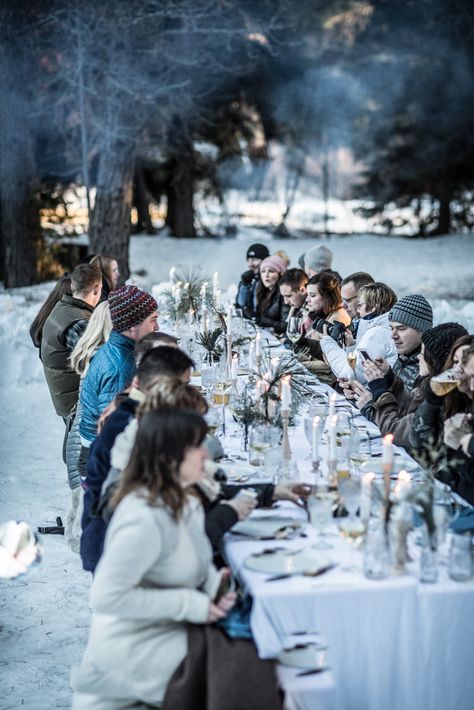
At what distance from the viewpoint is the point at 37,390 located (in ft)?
31.1

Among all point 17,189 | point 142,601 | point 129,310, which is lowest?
point 142,601

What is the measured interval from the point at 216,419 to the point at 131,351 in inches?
26.9

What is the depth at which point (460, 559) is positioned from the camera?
2.93 meters

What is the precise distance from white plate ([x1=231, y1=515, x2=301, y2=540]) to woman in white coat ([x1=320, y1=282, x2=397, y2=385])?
238 cm

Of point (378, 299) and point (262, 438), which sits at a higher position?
point (378, 299)

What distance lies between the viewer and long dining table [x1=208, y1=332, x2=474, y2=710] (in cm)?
286

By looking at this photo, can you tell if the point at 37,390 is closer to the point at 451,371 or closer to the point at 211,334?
the point at 211,334

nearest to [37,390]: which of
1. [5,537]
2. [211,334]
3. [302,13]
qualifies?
[211,334]

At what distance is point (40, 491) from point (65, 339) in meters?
1.28

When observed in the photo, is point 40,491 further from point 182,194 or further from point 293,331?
point 182,194

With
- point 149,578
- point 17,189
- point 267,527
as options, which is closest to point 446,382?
point 267,527

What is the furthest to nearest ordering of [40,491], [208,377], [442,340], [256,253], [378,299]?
[256,253], [40,491], [378,299], [208,377], [442,340]

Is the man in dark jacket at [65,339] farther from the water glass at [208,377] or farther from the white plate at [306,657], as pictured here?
the white plate at [306,657]

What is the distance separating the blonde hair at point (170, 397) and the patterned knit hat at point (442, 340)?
63.3 inches
